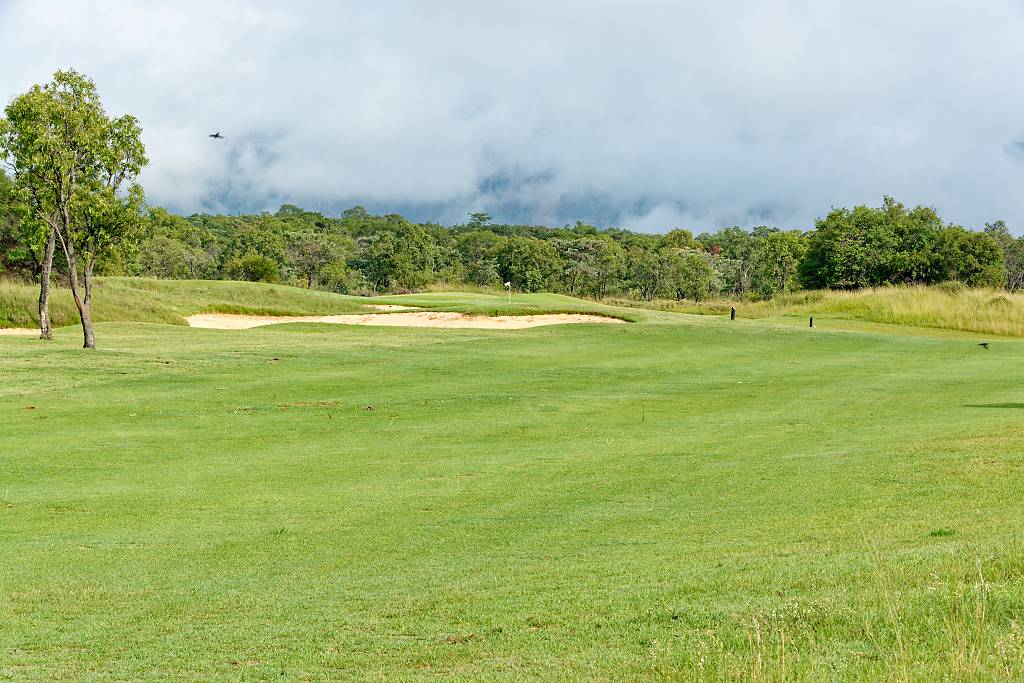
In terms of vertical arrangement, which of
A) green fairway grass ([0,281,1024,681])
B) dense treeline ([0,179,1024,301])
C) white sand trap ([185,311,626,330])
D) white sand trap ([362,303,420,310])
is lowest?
green fairway grass ([0,281,1024,681])

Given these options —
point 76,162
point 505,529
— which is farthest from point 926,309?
point 505,529

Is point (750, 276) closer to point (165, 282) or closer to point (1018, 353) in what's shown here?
point (165, 282)

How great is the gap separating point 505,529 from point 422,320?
1589 inches

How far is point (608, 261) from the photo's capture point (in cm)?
11831

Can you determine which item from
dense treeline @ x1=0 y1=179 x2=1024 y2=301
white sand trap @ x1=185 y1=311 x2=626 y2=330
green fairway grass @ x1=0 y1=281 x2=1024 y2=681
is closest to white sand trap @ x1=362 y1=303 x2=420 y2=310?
white sand trap @ x1=185 y1=311 x2=626 y2=330

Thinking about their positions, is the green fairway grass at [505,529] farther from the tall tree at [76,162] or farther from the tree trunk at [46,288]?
the tree trunk at [46,288]

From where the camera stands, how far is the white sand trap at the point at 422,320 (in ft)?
157

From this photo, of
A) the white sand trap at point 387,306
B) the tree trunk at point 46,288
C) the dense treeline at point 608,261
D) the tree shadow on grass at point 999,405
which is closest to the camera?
the tree shadow on grass at point 999,405

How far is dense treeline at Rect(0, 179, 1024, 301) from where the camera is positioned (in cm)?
7575

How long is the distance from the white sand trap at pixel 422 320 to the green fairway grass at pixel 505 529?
23.3 m

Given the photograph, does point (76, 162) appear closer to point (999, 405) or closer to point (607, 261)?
point (999, 405)

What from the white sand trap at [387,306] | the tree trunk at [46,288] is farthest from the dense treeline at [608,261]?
the tree trunk at [46,288]

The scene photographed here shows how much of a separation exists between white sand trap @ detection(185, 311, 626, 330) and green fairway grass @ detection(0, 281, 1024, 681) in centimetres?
2330

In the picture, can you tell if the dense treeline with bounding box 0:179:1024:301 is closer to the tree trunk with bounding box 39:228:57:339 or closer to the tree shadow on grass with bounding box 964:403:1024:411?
the tree trunk with bounding box 39:228:57:339
